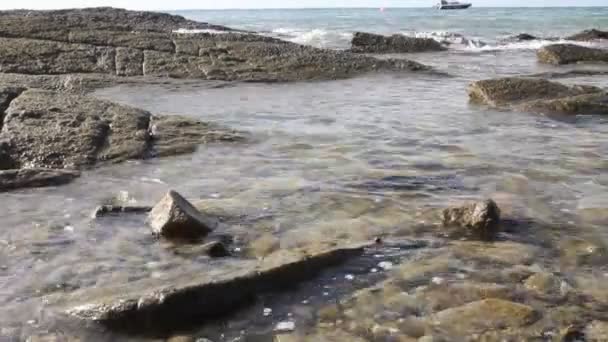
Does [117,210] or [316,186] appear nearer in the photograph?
[117,210]

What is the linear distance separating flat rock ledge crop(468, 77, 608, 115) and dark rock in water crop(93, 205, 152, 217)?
20.5 ft

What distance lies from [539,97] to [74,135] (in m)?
6.64

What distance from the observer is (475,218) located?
4418mm

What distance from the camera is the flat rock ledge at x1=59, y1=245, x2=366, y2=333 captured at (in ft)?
10.3

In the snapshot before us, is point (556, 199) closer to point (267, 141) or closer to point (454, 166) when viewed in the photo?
point (454, 166)

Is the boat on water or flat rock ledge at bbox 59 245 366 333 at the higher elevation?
the boat on water

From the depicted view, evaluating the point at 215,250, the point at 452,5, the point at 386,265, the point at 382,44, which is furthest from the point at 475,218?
the point at 452,5

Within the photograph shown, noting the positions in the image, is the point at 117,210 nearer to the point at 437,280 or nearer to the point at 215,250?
the point at 215,250

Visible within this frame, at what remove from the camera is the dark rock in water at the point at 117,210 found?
183 inches

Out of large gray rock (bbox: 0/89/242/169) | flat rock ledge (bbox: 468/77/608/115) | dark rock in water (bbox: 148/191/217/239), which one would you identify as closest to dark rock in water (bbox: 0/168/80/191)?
large gray rock (bbox: 0/89/242/169)

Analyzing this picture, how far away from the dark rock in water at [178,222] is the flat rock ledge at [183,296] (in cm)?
61

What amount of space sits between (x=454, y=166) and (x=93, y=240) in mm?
3321

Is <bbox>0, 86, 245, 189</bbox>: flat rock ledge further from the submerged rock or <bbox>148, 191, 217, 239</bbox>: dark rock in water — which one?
the submerged rock

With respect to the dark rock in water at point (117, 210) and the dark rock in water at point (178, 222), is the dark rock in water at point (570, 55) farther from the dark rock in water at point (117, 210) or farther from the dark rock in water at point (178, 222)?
the dark rock in water at point (178, 222)
